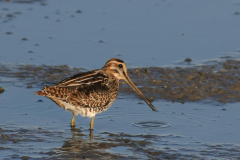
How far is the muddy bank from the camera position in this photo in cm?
880

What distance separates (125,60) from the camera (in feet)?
34.3

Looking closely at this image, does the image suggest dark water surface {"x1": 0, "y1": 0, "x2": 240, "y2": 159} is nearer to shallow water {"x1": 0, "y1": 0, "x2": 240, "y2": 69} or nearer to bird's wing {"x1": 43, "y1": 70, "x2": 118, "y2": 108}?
shallow water {"x1": 0, "y1": 0, "x2": 240, "y2": 69}

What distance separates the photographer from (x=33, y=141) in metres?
6.66

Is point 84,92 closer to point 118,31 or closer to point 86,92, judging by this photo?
point 86,92

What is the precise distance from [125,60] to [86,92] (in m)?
3.53

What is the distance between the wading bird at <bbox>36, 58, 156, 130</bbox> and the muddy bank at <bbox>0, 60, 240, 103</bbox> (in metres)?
1.43

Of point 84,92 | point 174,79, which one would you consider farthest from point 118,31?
point 84,92

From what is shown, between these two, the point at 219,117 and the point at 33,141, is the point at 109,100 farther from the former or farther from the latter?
the point at 219,117

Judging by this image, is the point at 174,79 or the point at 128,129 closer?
the point at 128,129

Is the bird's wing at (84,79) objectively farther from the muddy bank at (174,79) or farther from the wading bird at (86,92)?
the muddy bank at (174,79)

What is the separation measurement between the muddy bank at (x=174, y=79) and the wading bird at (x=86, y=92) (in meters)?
1.43

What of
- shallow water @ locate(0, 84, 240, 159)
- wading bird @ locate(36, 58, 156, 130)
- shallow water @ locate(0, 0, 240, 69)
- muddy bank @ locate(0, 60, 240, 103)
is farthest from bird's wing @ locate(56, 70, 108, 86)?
shallow water @ locate(0, 0, 240, 69)

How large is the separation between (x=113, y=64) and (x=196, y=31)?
5152mm

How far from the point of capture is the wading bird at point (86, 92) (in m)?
6.87
